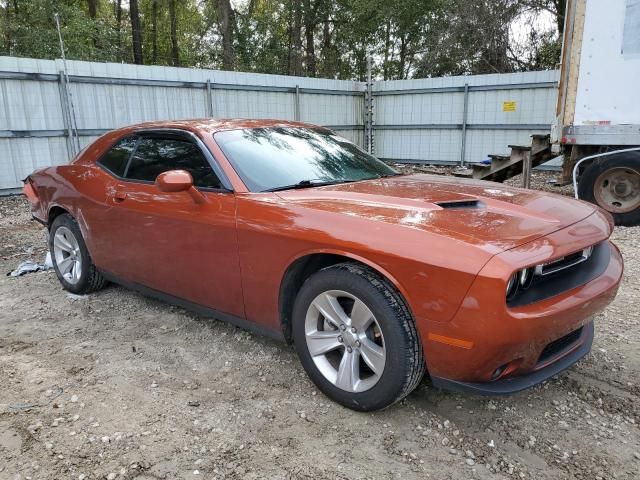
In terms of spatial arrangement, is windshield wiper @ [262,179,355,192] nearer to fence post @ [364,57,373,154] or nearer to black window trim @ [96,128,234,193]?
black window trim @ [96,128,234,193]

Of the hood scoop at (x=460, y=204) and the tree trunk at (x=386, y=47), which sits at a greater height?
the tree trunk at (x=386, y=47)

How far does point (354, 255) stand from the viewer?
2.48 m

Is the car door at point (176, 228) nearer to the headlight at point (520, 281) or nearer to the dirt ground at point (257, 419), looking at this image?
the dirt ground at point (257, 419)

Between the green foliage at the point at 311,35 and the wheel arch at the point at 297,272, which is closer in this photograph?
the wheel arch at the point at 297,272

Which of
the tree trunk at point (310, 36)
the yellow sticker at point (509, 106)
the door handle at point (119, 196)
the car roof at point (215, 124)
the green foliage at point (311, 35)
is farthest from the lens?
the tree trunk at point (310, 36)

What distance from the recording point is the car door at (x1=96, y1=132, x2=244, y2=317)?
311 cm

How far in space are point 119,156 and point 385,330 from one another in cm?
282

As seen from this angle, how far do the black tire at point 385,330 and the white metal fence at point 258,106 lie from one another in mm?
9191

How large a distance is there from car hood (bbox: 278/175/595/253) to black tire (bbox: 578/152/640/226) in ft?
15.6

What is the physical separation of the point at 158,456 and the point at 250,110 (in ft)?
36.3

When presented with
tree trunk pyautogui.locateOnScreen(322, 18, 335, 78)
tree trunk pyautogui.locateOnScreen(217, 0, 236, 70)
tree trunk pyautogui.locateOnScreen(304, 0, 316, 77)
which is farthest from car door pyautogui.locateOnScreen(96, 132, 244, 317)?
tree trunk pyautogui.locateOnScreen(304, 0, 316, 77)

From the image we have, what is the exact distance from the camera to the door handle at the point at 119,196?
3769mm

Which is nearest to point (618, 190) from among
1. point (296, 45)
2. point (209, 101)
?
point (209, 101)

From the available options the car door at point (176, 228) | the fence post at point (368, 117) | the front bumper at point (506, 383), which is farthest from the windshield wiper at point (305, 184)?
the fence post at point (368, 117)
